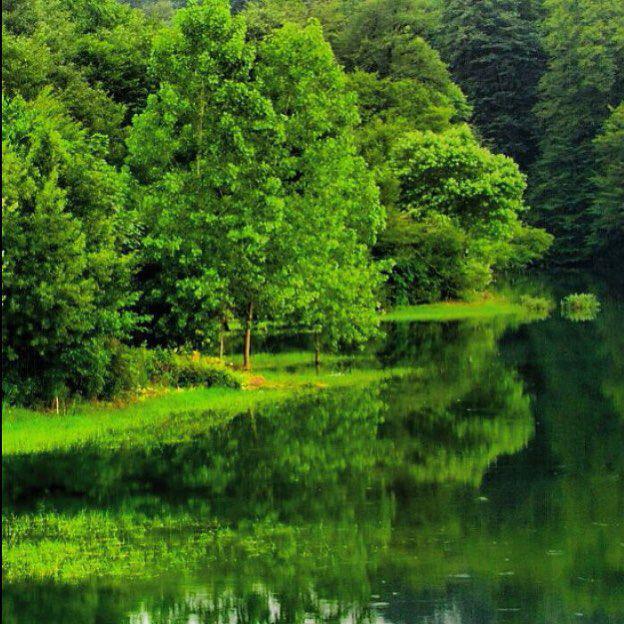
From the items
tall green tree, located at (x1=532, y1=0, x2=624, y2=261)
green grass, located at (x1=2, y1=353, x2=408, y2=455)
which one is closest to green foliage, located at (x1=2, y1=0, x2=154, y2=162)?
green grass, located at (x1=2, y1=353, x2=408, y2=455)

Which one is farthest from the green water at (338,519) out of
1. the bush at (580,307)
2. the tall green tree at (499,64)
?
the tall green tree at (499,64)

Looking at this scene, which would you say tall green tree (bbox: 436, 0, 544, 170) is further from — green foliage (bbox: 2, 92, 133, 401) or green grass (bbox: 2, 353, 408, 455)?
green foliage (bbox: 2, 92, 133, 401)

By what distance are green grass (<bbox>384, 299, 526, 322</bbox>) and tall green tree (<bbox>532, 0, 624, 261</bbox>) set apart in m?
47.4

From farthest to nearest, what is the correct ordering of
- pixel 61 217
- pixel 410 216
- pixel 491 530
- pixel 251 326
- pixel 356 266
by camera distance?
pixel 410 216 → pixel 356 266 → pixel 251 326 → pixel 61 217 → pixel 491 530

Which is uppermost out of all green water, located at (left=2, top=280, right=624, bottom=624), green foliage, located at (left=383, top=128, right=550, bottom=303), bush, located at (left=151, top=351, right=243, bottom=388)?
green foliage, located at (left=383, top=128, right=550, bottom=303)

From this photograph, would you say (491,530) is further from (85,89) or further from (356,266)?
(85,89)

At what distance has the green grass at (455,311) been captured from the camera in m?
70.2

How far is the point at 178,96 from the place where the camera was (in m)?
42.0

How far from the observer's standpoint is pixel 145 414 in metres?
33.6

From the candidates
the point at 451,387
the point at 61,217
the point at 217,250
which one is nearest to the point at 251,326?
the point at 217,250

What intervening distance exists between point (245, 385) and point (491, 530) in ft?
60.7

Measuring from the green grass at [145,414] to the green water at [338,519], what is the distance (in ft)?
2.28

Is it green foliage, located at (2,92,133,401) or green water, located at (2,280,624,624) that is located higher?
green foliage, located at (2,92,133,401)

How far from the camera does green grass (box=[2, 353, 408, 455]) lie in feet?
98.0
